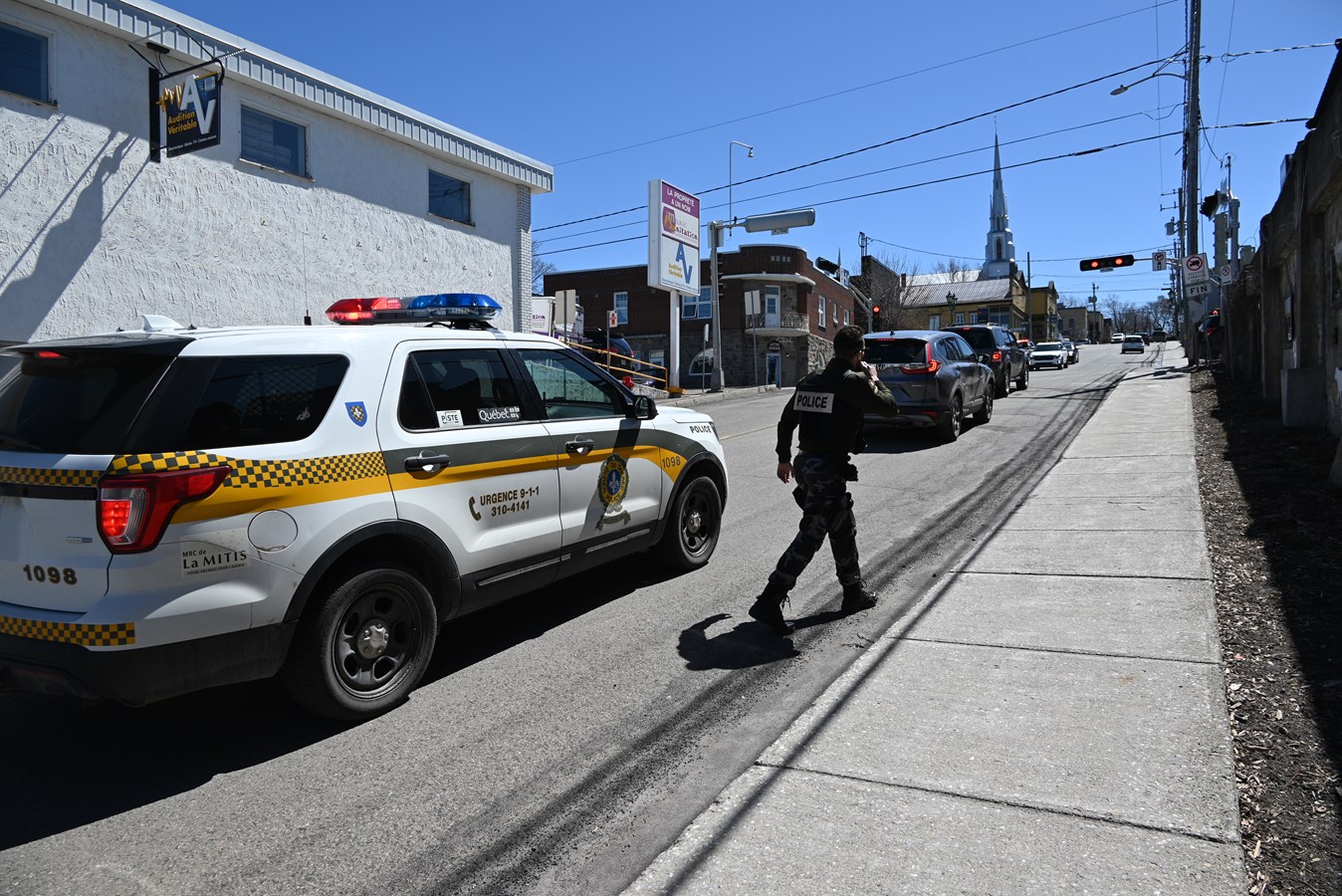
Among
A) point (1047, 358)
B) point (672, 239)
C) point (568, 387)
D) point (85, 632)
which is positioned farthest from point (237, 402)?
point (1047, 358)

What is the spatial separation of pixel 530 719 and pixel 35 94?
13385 mm

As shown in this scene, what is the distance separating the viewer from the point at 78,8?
1244cm

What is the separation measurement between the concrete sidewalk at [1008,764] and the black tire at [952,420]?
707 centimetres

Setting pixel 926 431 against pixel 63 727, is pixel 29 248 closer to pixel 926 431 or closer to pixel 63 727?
pixel 63 727

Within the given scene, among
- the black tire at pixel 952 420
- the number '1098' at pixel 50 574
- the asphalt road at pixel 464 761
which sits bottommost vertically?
the asphalt road at pixel 464 761

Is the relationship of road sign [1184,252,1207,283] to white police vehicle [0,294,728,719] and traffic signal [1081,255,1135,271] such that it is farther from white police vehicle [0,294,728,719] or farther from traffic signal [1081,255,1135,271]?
white police vehicle [0,294,728,719]

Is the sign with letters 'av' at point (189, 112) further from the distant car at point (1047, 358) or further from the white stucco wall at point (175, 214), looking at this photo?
the distant car at point (1047, 358)

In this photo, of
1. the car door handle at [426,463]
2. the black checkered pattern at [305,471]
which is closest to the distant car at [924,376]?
the car door handle at [426,463]

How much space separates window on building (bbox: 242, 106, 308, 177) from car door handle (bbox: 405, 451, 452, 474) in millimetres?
13560

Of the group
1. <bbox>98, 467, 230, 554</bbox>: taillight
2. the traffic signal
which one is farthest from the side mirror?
the traffic signal

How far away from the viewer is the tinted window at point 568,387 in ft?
17.5

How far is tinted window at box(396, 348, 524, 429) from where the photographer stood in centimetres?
445

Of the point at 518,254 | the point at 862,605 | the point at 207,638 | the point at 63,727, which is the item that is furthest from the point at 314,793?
the point at 518,254

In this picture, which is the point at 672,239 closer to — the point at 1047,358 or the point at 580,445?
the point at 1047,358
